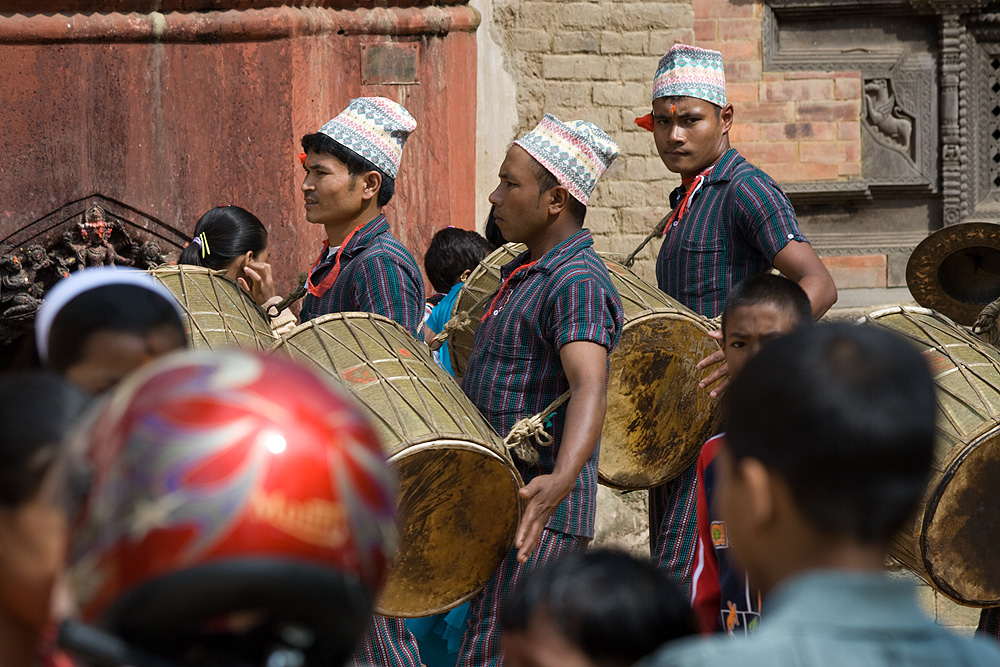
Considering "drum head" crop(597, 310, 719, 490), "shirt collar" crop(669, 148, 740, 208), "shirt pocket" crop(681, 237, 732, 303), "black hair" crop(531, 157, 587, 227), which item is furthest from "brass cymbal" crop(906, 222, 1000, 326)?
"black hair" crop(531, 157, 587, 227)

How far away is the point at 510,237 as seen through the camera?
11.5 feet

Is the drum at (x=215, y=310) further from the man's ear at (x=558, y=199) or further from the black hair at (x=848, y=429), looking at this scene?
the black hair at (x=848, y=429)

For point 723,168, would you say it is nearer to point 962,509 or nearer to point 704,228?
point 704,228

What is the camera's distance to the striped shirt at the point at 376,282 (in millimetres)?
3811

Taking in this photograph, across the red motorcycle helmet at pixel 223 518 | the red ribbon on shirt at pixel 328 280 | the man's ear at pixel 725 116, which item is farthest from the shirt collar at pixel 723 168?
the red motorcycle helmet at pixel 223 518

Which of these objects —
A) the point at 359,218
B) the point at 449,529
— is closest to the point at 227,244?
the point at 359,218

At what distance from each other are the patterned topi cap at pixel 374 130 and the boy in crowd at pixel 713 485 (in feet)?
6.03

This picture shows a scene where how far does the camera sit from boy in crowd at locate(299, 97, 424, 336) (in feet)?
12.6

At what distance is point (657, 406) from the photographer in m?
3.71

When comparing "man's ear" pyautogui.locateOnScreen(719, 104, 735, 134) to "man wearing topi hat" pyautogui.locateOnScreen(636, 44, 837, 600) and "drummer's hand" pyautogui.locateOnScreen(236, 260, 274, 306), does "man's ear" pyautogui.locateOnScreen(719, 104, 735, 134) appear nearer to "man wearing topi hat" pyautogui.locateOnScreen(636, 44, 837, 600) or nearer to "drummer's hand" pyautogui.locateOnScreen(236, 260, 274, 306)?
"man wearing topi hat" pyautogui.locateOnScreen(636, 44, 837, 600)

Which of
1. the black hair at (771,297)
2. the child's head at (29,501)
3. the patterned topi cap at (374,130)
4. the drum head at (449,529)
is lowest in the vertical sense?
the drum head at (449,529)

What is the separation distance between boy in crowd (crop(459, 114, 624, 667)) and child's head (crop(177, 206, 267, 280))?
148 centimetres

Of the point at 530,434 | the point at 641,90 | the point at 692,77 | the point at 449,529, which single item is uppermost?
the point at 641,90

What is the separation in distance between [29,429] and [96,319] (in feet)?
1.52
